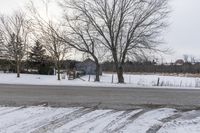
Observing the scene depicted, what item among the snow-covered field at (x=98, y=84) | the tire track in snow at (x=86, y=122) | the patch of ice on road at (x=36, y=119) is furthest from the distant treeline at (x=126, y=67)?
the tire track in snow at (x=86, y=122)

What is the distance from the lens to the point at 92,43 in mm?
34406

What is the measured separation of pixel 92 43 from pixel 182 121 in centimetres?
2458

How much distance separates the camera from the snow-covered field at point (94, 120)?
9.19 metres

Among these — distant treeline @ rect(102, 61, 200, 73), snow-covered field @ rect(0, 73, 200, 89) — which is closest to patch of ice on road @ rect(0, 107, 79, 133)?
snow-covered field @ rect(0, 73, 200, 89)

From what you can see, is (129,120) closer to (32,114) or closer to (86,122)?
(86,122)

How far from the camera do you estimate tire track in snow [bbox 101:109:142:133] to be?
9219 mm

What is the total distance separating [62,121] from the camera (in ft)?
33.8

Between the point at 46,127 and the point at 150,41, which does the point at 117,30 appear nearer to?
the point at 150,41

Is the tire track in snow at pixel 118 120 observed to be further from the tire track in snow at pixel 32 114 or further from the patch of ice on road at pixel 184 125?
the tire track in snow at pixel 32 114

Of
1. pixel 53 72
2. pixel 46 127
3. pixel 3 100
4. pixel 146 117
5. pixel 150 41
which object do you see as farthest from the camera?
pixel 53 72

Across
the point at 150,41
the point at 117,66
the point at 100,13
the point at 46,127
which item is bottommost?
the point at 46,127

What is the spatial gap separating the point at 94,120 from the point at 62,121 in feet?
2.84

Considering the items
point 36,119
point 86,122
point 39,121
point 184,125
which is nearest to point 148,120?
point 184,125

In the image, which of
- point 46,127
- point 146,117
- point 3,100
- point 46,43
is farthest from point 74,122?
point 46,43
